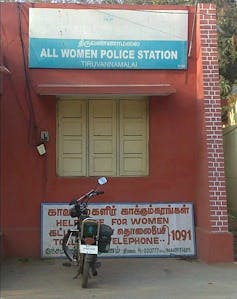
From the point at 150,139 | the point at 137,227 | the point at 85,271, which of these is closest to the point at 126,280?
the point at 85,271

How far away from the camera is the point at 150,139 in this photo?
993 cm

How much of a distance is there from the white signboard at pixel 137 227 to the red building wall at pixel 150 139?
0.14 m

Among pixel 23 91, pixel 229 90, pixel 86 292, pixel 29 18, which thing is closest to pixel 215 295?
pixel 86 292

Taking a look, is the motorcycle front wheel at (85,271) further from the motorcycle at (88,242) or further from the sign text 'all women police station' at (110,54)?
the sign text 'all women police station' at (110,54)

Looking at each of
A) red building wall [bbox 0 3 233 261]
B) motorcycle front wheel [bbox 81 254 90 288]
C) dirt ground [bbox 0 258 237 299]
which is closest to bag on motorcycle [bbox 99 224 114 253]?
motorcycle front wheel [bbox 81 254 90 288]

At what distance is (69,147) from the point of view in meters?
9.87

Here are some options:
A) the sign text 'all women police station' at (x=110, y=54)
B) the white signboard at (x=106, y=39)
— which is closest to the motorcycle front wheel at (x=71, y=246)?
the white signboard at (x=106, y=39)

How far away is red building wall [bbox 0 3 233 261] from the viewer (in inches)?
376

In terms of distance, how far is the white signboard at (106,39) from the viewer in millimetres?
9710

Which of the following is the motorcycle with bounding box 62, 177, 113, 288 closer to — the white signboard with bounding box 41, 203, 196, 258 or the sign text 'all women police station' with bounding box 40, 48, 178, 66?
the white signboard with bounding box 41, 203, 196, 258

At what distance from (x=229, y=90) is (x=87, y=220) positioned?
12746 mm

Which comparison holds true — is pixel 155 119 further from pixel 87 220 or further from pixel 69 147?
pixel 87 220

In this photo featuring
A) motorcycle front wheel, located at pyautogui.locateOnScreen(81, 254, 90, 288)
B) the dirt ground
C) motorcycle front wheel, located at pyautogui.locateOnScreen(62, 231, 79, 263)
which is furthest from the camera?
motorcycle front wheel, located at pyautogui.locateOnScreen(62, 231, 79, 263)

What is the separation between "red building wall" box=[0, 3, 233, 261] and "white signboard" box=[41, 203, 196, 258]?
0.14 m
